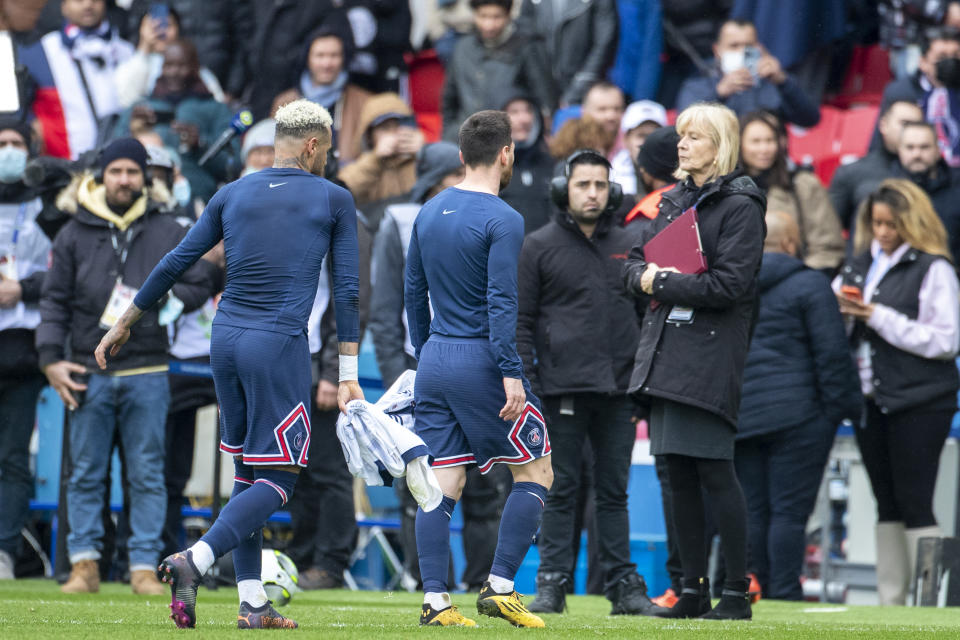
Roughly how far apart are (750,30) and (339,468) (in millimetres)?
4786

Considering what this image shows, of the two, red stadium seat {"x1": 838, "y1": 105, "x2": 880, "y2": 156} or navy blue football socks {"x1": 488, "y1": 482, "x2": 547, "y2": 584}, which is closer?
navy blue football socks {"x1": 488, "y1": 482, "x2": 547, "y2": 584}

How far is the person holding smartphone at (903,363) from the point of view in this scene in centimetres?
923

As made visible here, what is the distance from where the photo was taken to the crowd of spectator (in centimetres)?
799

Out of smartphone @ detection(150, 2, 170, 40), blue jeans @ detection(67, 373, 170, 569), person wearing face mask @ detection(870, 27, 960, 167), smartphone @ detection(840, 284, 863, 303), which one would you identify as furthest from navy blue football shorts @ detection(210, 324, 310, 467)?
smartphone @ detection(150, 2, 170, 40)

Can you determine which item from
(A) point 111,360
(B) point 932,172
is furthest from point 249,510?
(B) point 932,172

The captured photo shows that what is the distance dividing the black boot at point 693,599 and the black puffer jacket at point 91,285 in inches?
138

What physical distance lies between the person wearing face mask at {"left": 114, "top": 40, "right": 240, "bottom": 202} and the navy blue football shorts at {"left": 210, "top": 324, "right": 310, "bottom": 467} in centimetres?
572

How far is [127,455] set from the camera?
29.7ft

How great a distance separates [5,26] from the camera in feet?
48.3

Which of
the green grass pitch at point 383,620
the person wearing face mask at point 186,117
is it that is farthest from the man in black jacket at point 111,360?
the person wearing face mask at point 186,117

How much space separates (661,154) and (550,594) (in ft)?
7.74

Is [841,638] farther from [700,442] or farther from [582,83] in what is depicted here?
[582,83]

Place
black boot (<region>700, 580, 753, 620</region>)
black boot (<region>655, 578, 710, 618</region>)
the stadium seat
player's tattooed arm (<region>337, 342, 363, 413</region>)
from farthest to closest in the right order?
the stadium seat → black boot (<region>655, 578, 710, 618</region>) → black boot (<region>700, 580, 753, 620</region>) → player's tattooed arm (<region>337, 342, 363, 413</region>)

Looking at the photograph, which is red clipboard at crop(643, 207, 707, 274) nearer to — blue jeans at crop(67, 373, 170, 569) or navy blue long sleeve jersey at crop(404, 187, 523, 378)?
navy blue long sleeve jersey at crop(404, 187, 523, 378)
